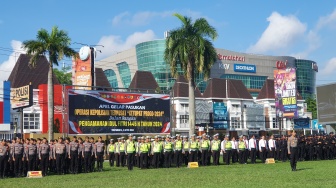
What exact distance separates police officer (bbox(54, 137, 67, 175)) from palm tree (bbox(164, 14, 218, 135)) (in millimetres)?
14063

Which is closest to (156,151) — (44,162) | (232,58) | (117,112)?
(44,162)

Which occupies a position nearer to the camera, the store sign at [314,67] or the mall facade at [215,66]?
the mall facade at [215,66]

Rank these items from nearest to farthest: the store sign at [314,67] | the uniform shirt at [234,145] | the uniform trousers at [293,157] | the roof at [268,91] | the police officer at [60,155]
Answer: the uniform trousers at [293,157] → the police officer at [60,155] → the uniform shirt at [234,145] → the roof at [268,91] → the store sign at [314,67]

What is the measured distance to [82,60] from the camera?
58531 millimetres

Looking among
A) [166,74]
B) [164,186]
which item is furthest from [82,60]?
[166,74]

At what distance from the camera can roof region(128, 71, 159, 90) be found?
79756 mm

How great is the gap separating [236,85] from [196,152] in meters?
60.7

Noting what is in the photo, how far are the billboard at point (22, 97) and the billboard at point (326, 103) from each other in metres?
26.6

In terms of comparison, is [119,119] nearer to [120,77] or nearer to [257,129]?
[257,129]

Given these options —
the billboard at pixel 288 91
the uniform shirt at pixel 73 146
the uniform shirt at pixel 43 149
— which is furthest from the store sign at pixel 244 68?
the uniform shirt at pixel 43 149

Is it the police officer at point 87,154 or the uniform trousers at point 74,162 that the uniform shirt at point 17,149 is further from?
the police officer at point 87,154

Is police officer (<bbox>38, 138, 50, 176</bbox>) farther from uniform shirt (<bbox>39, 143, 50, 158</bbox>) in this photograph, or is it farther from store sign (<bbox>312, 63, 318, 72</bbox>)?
store sign (<bbox>312, 63, 318, 72</bbox>)

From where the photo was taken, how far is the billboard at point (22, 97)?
165 feet

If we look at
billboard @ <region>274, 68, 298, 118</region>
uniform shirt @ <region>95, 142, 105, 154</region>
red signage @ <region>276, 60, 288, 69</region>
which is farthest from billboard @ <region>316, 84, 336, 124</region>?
red signage @ <region>276, 60, 288, 69</region>
